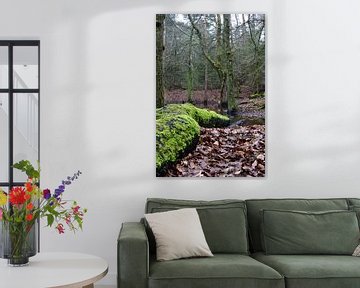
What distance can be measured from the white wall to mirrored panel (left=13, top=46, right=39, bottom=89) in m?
0.17

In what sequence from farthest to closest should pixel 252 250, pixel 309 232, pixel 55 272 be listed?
pixel 252 250 < pixel 309 232 < pixel 55 272

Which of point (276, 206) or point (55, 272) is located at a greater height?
point (276, 206)

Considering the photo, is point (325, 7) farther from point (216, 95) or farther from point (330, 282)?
point (330, 282)

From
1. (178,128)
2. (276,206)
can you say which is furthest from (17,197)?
(276,206)

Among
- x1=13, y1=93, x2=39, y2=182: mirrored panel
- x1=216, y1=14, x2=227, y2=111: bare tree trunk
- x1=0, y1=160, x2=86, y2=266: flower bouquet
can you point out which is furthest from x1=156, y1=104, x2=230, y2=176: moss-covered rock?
x1=0, y1=160, x2=86, y2=266: flower bouquet

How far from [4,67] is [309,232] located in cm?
280

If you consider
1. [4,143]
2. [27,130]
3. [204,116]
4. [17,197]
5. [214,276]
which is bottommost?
[214,276]

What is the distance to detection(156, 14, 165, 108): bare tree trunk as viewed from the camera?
4.90m

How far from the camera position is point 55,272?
11.1ft

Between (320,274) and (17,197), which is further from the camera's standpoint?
(320,274)

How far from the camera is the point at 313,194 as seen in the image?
4.94 m

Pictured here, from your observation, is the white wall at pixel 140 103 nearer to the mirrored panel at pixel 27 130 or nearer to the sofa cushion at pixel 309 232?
the mirrored panel at pixel 27 130

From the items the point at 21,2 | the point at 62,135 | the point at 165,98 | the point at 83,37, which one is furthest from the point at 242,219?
the point at 21,2

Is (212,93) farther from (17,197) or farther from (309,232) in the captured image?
(17,197)
